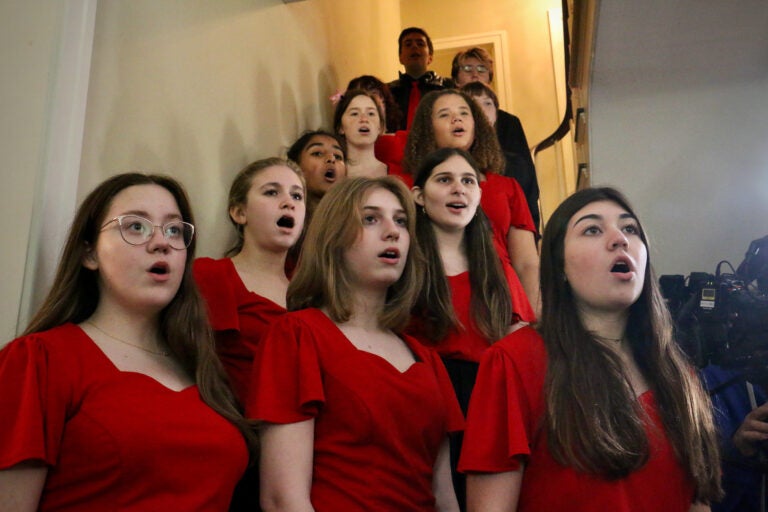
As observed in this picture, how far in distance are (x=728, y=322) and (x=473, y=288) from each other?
0.72 metres

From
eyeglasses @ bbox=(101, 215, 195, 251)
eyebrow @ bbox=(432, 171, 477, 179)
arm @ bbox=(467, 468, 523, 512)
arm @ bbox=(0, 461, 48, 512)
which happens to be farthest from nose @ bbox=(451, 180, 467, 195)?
arm @ bbox=(0, 461, 48, 512)

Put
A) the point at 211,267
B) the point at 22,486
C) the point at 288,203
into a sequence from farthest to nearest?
the point at 288,203, the point at 211,267, the point at 22,486

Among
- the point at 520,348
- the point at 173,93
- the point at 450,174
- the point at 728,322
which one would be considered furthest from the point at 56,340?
the point at 728,322

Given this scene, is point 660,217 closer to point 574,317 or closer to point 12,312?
point 574,317

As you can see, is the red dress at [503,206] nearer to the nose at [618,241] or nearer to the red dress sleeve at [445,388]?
the red dress sleeve at [445,388]

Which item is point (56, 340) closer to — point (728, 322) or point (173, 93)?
point (173, 93)

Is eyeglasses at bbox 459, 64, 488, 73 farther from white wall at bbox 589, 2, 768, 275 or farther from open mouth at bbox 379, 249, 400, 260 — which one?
open mouth at bbox 379, 249, 400, 260

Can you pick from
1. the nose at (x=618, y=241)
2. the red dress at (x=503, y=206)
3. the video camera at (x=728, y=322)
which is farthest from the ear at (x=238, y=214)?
the video camera at (x=728, y=322)

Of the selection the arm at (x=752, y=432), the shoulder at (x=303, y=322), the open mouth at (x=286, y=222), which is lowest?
the arm at (x=752, y=432)

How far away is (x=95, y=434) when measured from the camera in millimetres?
1235

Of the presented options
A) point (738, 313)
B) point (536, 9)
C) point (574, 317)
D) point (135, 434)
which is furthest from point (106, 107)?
point (536, 9)

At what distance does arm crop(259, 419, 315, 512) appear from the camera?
138cm

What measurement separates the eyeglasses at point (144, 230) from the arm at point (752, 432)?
4.74 ft

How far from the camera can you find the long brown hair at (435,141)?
2.96 m
